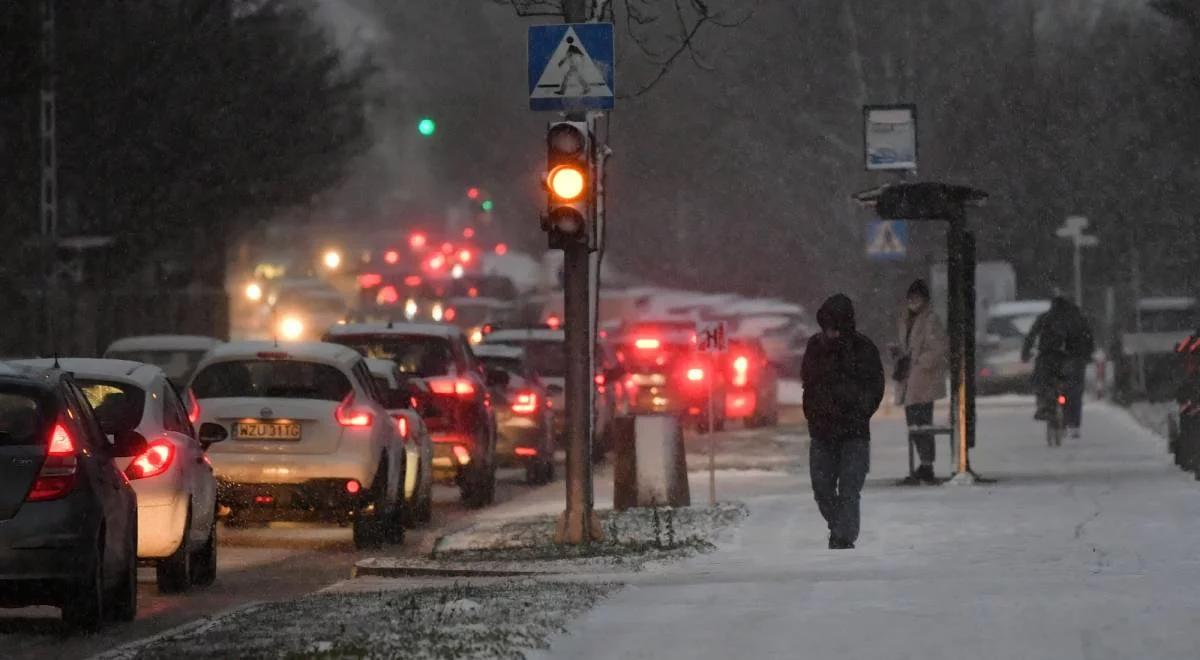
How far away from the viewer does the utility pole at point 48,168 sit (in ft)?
120

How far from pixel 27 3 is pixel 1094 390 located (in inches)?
798

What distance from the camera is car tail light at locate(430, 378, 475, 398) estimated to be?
23750 mm

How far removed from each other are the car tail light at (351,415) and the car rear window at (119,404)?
294 centimetres

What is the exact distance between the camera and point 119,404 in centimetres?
1575

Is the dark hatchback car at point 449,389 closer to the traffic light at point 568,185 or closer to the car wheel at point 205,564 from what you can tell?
the traffic light at point 568,185

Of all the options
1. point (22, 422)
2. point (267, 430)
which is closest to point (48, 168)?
point (267, 430)

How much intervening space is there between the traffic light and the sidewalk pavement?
2.27 meters

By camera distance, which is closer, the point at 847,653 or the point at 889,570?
the point at 847,653

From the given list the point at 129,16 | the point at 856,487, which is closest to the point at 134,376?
the point at 856,487

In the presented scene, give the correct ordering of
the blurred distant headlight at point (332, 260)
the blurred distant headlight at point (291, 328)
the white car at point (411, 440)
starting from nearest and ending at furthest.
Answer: the white car at point (411, 440) < the blurred distant headlight at point (291, 328) < the blurred distant headlight at point (332, 260)

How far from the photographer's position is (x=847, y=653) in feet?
33.3

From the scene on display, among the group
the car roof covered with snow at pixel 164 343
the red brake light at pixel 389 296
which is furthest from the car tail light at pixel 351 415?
the red brake light at pixel 389 296

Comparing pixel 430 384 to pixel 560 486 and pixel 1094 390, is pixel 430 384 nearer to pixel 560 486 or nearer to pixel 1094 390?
pixel 560 486

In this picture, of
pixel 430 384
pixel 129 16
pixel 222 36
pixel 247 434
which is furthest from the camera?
pixel 222 36
